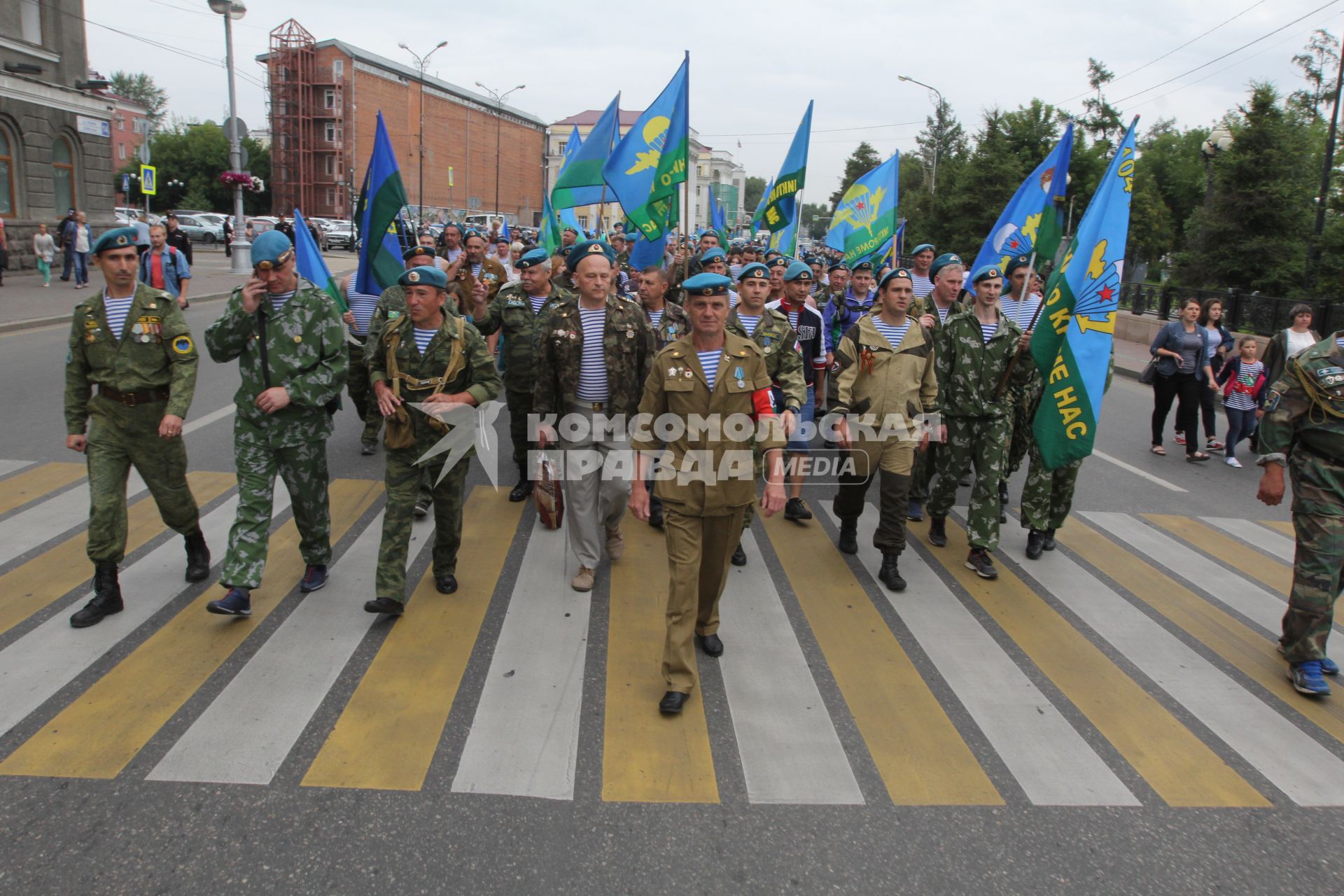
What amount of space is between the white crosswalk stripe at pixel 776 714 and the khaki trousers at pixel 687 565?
33cm

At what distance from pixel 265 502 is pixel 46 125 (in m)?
23.9

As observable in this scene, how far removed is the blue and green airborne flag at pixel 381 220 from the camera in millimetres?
6957

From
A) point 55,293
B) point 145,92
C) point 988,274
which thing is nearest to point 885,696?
point 988,274

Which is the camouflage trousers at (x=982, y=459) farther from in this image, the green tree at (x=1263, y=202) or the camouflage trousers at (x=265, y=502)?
the green tree at (x=1263, y=202)

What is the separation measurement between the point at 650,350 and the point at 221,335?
2.40 meters

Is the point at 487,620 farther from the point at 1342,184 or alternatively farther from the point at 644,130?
the point at 1342,184

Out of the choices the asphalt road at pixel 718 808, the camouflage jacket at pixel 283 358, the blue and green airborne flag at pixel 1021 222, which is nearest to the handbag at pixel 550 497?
the asphalt road at pixel 718 808

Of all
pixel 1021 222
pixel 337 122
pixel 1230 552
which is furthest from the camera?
pixel 337 122

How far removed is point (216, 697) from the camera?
3.97 m

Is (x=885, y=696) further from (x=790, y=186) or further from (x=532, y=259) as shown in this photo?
(x=790, y=186)

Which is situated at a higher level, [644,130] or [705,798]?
[644,130]

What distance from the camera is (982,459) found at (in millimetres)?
5941

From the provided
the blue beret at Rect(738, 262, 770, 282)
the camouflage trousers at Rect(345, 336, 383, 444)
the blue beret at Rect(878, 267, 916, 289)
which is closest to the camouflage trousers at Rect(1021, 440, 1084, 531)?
the blue beret at Rect(878, 267, 916, 289)

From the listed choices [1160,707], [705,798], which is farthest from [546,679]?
[1160,707]
